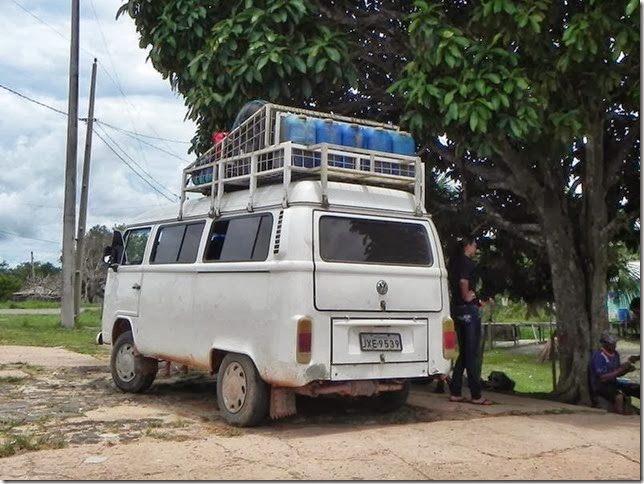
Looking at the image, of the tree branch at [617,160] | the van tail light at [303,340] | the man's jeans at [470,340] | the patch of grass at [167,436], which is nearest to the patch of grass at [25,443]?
the patch of grass at [167,436]

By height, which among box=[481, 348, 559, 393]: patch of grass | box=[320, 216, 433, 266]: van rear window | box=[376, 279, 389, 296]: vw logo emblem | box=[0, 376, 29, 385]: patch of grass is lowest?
box=[481, 348, 559, 393]: patch of grass

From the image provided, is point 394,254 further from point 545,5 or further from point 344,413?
point 545,5

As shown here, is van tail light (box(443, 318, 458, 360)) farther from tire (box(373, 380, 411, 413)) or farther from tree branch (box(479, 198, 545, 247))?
tree branch (box(479, 198, 545, 247))

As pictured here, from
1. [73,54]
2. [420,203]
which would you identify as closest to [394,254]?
[420,203]

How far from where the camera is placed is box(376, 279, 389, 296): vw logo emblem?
21.7ft

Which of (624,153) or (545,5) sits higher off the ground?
(545,5)

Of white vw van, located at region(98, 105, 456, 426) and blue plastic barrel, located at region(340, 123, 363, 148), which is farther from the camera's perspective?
blue plastic barrel, located at region(340, 123, 363, 148)

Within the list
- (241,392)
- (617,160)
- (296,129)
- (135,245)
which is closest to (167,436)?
(241,392)

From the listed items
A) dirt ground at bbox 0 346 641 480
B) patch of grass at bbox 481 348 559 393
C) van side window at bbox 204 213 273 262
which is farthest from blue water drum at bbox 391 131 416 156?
patch of grass at bbox 481 348 559 393

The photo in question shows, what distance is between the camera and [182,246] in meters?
7.89

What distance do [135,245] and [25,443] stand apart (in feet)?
11.5

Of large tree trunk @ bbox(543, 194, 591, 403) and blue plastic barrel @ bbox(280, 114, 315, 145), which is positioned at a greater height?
blue plastic barrel @ bbox(280, 114, 315, 145)

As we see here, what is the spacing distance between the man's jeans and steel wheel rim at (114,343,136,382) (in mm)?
3740

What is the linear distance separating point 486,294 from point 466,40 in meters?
5.59
